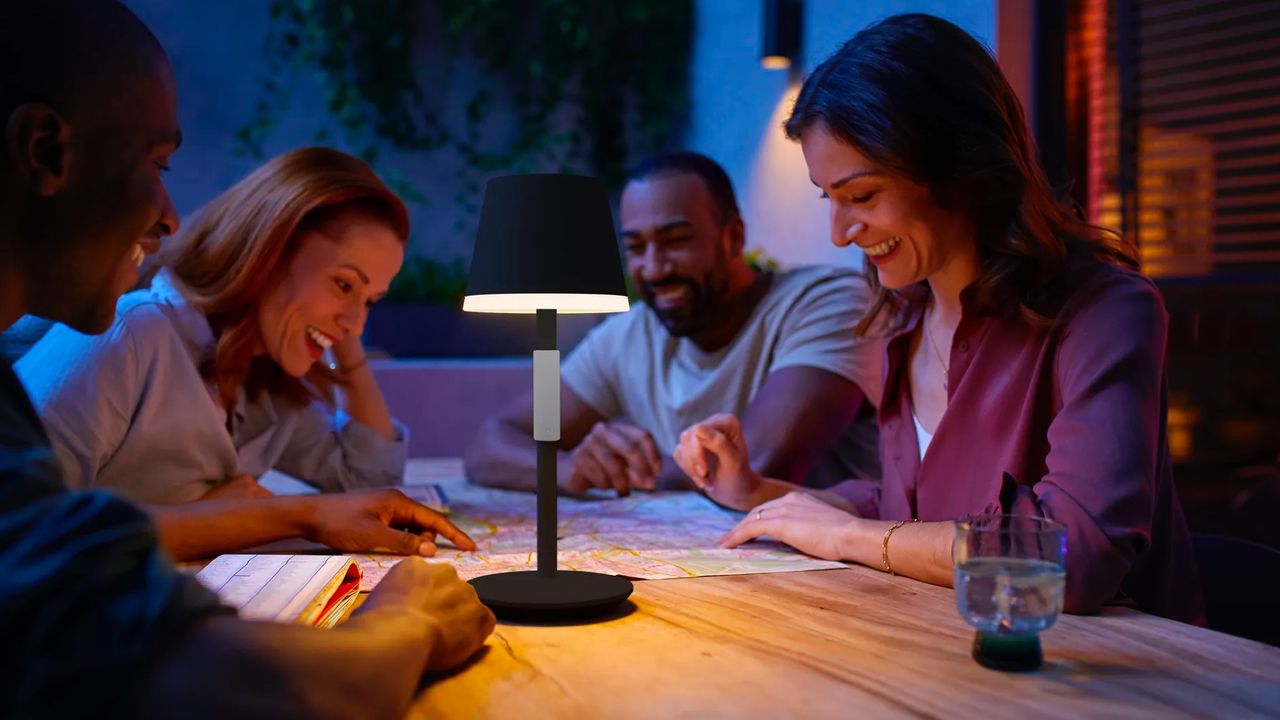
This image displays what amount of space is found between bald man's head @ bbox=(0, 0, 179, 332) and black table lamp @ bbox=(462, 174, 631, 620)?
0.41m

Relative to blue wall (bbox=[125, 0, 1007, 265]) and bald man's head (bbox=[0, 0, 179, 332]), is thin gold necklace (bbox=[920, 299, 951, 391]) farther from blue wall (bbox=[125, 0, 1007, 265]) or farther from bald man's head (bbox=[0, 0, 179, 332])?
blue wall (bbox=[125, 0, 1007, 265])

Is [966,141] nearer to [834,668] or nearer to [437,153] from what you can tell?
[834,668]

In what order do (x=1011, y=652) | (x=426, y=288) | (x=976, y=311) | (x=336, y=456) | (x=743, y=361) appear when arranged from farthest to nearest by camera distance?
(x=426, y=288) → (x=743, y=361) → (x=336, y=456) → (x=976, y=311) → (x=1011, y=652)

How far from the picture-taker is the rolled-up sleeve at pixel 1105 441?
118 cm

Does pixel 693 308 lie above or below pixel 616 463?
above

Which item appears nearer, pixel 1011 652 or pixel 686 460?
pixel 1011 652

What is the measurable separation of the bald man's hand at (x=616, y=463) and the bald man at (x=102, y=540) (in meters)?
1.16

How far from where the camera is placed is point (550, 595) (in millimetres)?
1156

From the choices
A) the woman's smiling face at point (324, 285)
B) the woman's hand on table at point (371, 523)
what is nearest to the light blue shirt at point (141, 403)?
the woman's smiling face at point (324, 285)

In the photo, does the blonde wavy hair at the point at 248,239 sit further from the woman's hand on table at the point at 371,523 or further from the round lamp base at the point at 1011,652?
the round lamp base at the point at 1011,652

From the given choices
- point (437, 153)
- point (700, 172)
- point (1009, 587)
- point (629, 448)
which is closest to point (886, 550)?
point (1009, 587)

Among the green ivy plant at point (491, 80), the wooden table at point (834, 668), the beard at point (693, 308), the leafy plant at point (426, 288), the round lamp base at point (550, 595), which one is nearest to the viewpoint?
the wooden table at point (834, 668)

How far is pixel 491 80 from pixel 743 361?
9.82 feet

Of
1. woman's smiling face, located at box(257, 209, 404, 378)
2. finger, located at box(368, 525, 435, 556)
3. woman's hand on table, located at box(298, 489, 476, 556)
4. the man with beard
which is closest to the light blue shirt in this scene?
woman's smiling face, located at box(257, 209, 404, 378)
